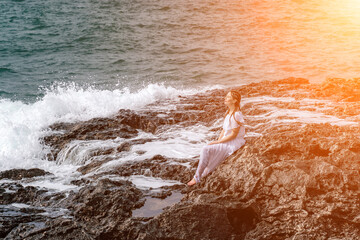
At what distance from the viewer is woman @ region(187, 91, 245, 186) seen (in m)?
5.79

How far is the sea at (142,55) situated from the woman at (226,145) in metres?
0.81

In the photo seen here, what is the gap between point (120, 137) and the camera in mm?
8672

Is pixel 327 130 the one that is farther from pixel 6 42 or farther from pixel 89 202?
pixel 6 42

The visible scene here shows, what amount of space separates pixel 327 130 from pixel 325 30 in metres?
23.5

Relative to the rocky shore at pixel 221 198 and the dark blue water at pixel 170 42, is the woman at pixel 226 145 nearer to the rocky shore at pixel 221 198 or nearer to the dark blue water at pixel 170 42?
the rocky shore at pixel 221 198

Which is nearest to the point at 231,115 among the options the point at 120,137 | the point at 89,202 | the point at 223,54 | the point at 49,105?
the point at 89,202

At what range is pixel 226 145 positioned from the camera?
19.2 ft

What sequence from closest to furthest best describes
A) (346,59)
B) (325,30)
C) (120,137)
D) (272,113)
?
(120,137) → (272,113) → (346,59) → (325,30)

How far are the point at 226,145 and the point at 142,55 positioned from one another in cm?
1654

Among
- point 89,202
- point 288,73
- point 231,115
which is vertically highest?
point 231,115

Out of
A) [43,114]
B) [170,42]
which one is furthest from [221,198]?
[170,42]

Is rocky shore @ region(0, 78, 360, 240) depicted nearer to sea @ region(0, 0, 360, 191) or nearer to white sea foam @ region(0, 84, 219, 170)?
sea @ region(0, 0, 360, 191)

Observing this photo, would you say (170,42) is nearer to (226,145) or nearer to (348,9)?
(348,9)

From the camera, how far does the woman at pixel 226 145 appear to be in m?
5.79
